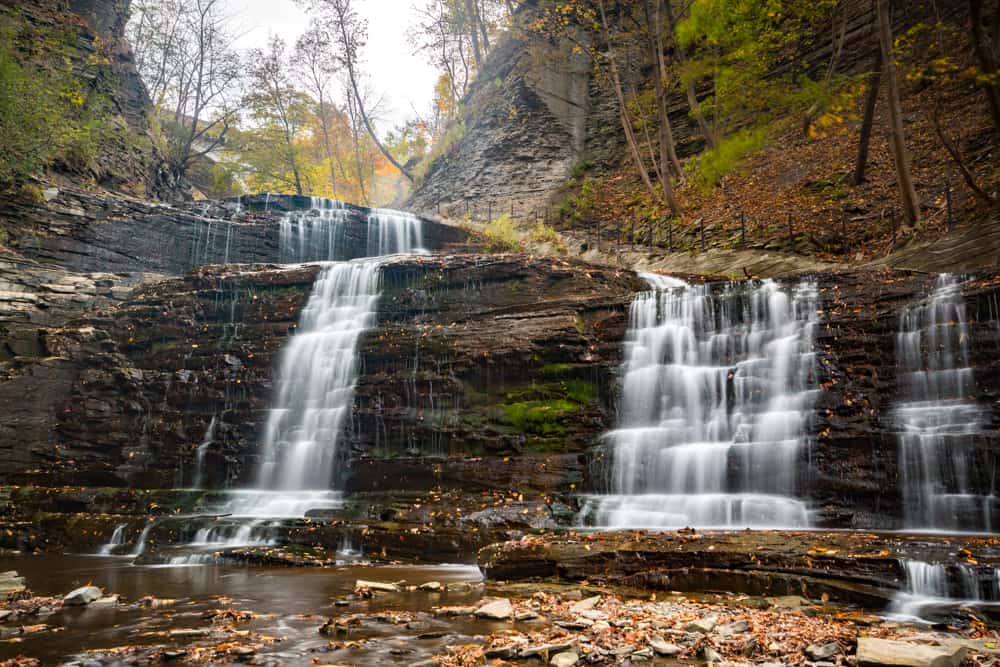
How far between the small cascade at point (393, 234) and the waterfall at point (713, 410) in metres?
12.7

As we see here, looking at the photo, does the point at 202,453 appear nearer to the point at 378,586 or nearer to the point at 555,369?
the point at 555,369

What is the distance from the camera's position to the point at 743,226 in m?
17.2

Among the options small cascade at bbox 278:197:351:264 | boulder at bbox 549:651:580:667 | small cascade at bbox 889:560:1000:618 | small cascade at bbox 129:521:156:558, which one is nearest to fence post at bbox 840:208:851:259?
small cascade at bbox 889:560:1000:618

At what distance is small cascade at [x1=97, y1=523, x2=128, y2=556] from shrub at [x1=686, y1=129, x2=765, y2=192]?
17.7 metres

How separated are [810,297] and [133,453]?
14.5 m

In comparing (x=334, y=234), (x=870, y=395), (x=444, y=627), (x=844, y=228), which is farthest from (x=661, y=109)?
(x=444, y=627)

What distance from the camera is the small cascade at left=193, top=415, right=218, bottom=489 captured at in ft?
46.0

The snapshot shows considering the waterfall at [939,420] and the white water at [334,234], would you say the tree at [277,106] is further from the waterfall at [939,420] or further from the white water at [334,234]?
the waterfall at [939,420]

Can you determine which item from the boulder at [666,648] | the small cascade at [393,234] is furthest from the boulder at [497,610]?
the small cascade at [393,234]

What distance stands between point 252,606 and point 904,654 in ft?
18.4

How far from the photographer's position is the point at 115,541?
10.7m

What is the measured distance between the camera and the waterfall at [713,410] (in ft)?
31.4

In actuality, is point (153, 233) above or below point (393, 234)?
below

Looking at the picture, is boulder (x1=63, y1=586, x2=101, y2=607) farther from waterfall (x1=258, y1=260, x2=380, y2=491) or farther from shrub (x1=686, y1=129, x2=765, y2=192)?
shrub (x1=686, y1=129, x2=765, y2=192)
